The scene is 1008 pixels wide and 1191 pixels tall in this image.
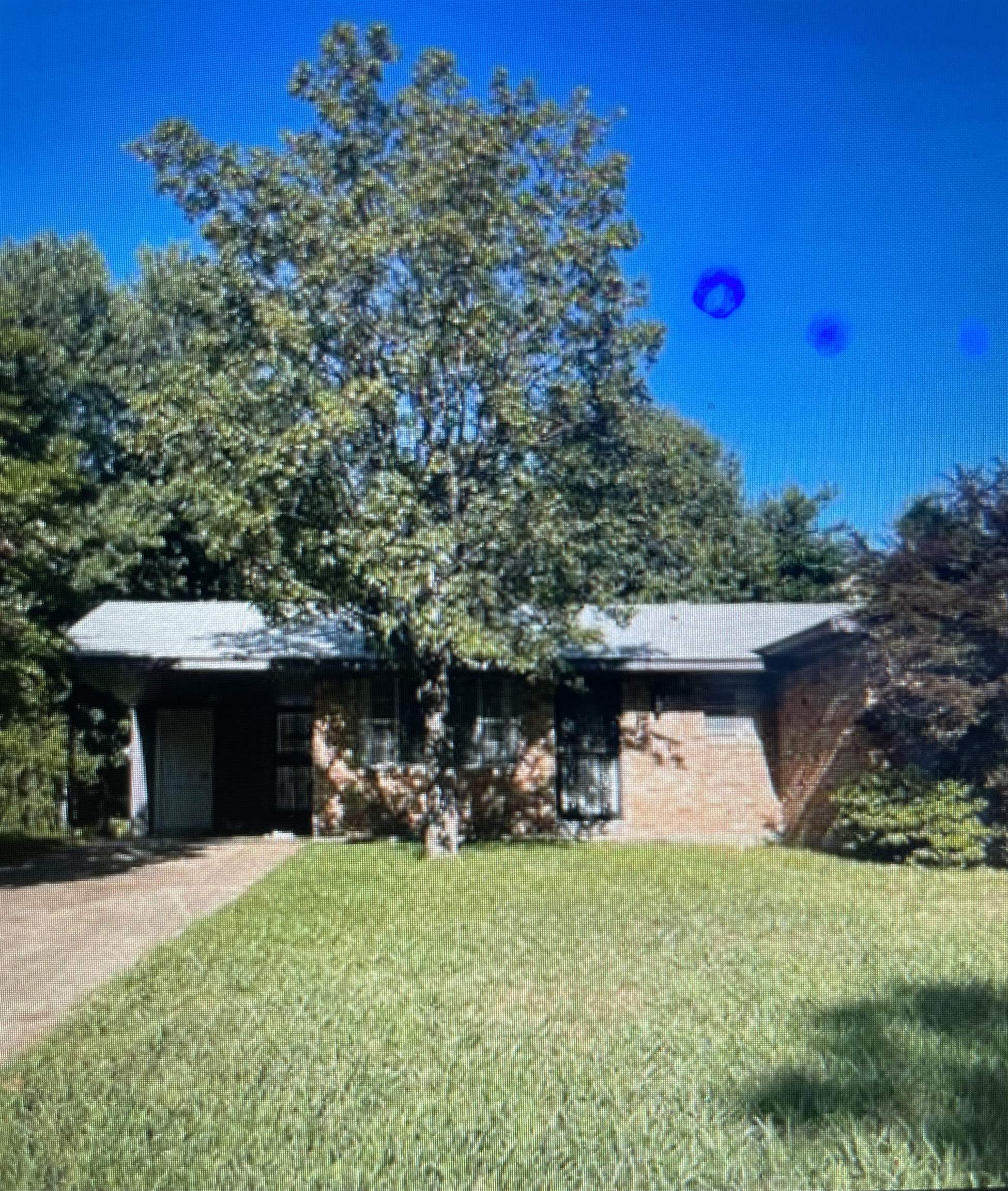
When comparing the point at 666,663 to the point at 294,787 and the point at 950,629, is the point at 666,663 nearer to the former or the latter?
the point at 950,629

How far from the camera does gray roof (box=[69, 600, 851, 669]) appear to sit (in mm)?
15234

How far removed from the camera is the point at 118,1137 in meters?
3.88

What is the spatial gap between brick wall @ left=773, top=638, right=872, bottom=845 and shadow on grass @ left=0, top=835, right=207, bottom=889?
306 inches

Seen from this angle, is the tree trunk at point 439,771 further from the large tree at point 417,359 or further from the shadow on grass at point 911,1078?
the shadow on grass at point 911,1078

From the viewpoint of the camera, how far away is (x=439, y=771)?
520 inches

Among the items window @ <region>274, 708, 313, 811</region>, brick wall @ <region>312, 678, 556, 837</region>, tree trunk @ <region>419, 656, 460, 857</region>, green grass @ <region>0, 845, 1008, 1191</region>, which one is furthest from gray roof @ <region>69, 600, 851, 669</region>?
green grass @ <region>0, 845, 1008, 1191</region>

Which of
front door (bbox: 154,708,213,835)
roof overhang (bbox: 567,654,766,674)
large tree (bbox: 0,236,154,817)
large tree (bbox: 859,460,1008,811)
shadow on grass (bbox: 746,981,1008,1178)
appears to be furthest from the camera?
front door (bbox: 154,708,213,835)

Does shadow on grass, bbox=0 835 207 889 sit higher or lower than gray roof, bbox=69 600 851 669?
lower

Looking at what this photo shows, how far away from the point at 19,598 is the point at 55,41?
8321 millimetres

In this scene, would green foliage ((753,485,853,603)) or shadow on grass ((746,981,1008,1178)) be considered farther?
green foliage ((753,485,853,603))

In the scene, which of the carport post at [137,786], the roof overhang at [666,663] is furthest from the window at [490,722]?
Answer: the carport post at [137,786]

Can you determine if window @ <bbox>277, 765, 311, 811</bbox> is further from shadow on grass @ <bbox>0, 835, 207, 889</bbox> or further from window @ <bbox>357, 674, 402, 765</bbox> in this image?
window @ <bbox>357, 674, 402, 765</bbox>

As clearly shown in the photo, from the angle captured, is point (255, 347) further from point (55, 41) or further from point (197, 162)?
point (55, 41)

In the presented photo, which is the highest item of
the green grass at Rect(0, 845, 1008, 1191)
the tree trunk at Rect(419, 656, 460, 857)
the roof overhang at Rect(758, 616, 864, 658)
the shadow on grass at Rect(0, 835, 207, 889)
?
the roof overhang at Rect(758, 616, 864, 658)
